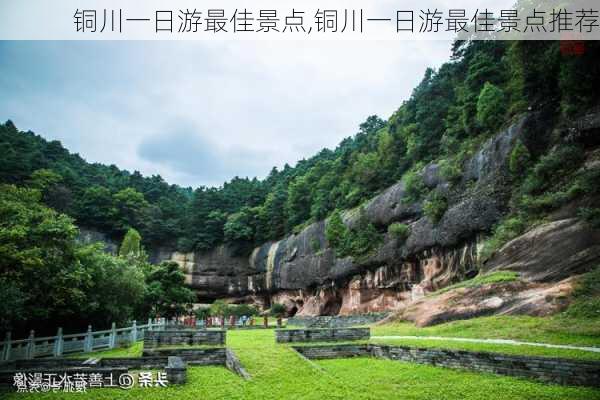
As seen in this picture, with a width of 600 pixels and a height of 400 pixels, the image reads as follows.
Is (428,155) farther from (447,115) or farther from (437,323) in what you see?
(437,323)

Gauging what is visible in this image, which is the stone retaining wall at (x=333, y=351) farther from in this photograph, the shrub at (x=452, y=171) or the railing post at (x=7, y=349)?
the shrub at (x=452, y=171)

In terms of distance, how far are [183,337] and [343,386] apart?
7.38 meters

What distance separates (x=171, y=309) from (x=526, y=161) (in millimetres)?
25145

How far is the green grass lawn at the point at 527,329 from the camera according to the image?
9.79 meters

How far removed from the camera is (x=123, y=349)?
15.9 metres

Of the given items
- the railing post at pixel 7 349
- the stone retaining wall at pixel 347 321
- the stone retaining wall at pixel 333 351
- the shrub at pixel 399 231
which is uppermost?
the shrub at pixel 399 231

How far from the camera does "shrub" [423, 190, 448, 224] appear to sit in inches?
994

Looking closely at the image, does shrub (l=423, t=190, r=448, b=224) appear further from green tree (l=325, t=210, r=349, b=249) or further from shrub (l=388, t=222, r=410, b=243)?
green tree (l=325, t=210, r=349, b=249)

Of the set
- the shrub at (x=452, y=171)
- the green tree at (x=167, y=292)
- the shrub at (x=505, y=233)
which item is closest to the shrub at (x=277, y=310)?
the green tree at (x=167, y=292)

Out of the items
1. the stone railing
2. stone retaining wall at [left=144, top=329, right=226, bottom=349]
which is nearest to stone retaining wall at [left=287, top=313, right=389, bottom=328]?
the stone railing

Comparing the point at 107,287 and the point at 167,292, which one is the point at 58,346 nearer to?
the point at 107,287

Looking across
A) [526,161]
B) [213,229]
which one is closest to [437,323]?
[526,161]

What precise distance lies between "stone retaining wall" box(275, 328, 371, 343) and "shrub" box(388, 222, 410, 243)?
629 inches

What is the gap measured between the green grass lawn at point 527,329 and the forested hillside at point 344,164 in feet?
37.7
